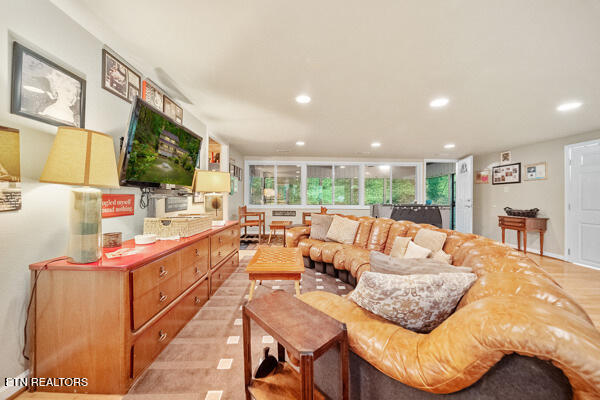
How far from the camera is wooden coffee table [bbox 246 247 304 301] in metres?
2.09

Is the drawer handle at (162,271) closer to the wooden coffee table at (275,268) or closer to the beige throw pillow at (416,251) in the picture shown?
the wooden coffee table at (275,268)

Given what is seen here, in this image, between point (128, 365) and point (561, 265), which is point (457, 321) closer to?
point (128, 365)

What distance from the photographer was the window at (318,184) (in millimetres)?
6879

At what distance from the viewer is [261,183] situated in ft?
22.4

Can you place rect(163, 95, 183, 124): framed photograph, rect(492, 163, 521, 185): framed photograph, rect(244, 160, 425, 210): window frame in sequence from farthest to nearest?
rect(244, 160, 425, 210): window frame, rect(492, 163, 521, 185): framed photograph, rect(163, 95, 183, 124): framed photograph

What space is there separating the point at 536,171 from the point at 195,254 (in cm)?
672

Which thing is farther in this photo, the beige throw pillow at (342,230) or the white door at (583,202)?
the white door at (583,202)

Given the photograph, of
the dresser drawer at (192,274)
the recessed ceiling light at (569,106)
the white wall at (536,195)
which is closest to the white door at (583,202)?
the white wall at (536,195)

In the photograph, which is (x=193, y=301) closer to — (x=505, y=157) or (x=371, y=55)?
(x=371, y=55)

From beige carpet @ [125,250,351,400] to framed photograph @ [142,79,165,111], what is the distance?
2.24m

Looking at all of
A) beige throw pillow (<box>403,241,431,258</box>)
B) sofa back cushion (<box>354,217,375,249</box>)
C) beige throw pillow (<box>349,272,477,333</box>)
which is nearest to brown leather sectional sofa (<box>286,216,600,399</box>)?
beige throw pillow (<box>349,272,477,333</box>)

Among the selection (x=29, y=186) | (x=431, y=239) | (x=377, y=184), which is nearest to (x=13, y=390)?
(x=29, y=186)

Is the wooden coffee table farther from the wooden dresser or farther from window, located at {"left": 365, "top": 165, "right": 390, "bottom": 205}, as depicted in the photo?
window, located at {"left": 365, "top": 165, "right": 390, "bottom": 205}

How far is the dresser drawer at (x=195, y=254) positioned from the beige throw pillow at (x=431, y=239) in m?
2.25
